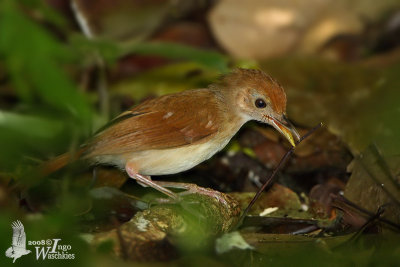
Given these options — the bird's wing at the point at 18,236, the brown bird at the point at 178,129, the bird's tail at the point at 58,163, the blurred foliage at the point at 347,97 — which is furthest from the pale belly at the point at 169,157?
the blurred foliage at the point at 347,97

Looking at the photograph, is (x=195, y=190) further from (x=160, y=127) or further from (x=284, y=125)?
(x=284, y=125)

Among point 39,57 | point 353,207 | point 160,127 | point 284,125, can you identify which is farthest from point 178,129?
point 353,207

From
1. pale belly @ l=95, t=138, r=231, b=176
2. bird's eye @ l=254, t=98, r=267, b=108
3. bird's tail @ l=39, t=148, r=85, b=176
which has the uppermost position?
bird's eye @ l=254, t=98, r=267, b=108

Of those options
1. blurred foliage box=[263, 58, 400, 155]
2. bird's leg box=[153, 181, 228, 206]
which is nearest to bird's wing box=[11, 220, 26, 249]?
bird's leg box=[153, 181, 228, 206]

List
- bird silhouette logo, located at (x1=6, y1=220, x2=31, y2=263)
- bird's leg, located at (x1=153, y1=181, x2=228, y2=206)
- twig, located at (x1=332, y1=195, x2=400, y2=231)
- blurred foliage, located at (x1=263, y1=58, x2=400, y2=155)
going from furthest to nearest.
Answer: blurred foliage, located at (x1=263, y1=58, x2=400, y2=155), bird's leg, located at (x1=153, y1=181, x2=228, y2=206), twig, located at (x1=332, y1=195, x2=400, y2=231), bird silhouette logo, located at (x1=6, y1=220, x2=31, y2=263)

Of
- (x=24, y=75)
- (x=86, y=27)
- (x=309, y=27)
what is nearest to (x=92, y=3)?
(x=86, y=27)

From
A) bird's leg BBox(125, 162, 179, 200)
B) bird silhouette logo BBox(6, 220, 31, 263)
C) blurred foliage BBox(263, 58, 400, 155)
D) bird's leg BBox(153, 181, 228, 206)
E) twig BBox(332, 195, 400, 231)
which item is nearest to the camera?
bird silhouette logo BBox(6, 220, 31, 263)

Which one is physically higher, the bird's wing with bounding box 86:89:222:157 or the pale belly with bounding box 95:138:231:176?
the bird's wing with bounding box 86:89:222:157

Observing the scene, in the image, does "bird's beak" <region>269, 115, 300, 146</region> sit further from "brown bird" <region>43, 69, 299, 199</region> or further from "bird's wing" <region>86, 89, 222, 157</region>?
"bird's wing" <region>86, 89, 222, 157</region>
